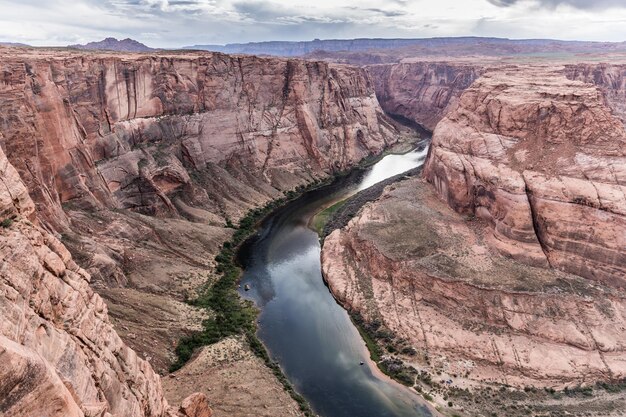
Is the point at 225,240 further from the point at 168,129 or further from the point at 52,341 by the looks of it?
the point at 52,341

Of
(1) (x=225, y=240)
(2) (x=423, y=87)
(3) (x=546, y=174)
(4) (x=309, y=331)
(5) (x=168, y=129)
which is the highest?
(2) (x=423, y=87)

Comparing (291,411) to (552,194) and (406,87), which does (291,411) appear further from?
(406,87)

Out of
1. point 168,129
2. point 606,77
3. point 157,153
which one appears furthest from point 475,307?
point 606,77

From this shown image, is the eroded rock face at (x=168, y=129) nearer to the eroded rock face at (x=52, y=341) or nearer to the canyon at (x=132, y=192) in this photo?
the canyon at (x=132, y=192)

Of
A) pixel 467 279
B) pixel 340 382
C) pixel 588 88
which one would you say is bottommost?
pixel 340 382

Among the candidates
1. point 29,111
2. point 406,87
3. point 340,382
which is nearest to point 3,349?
point 340,382
